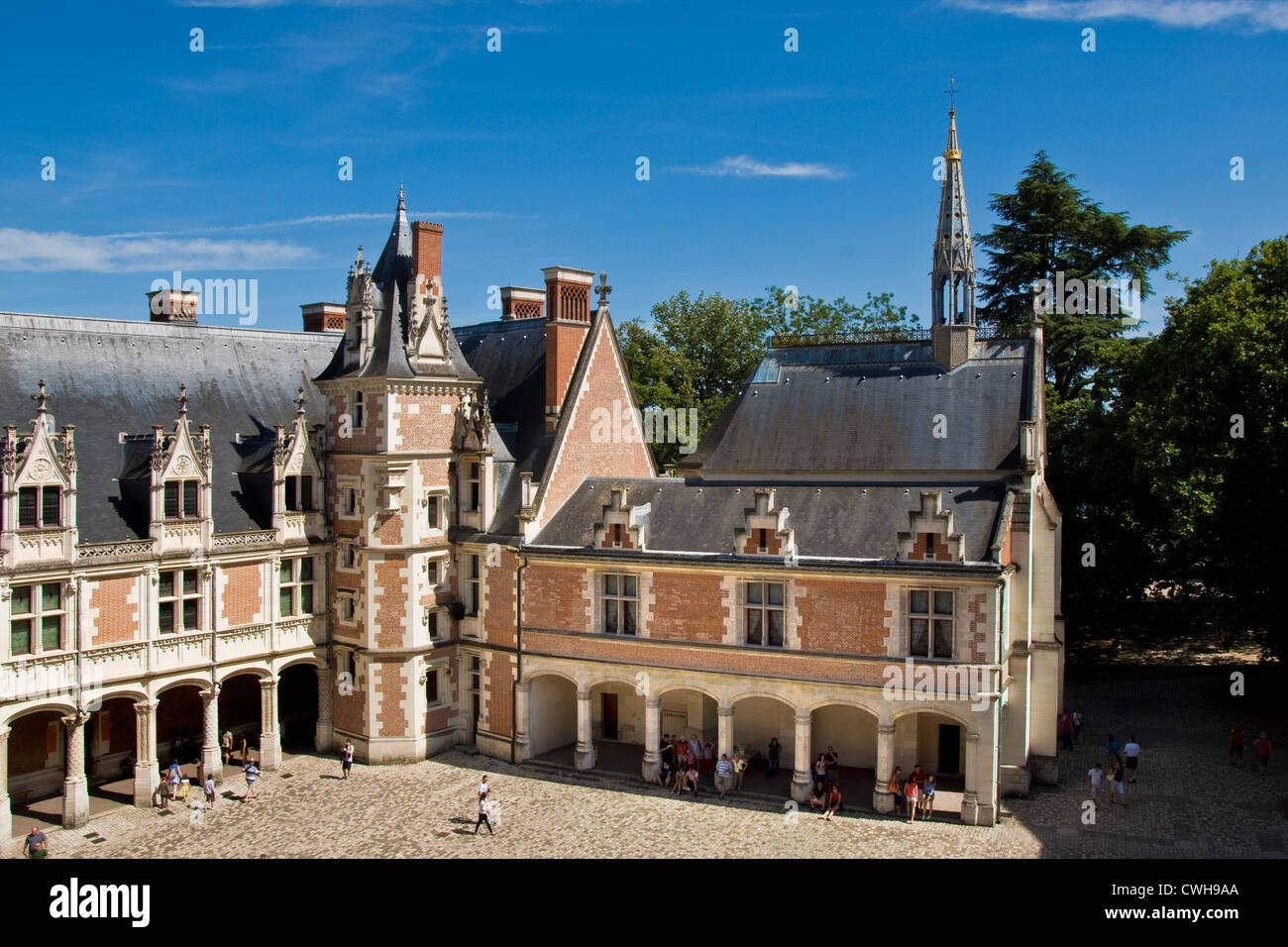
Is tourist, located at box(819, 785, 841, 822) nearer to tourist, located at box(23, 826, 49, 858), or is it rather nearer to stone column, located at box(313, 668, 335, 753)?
stone column, located at box(313, 668, 335, 753)

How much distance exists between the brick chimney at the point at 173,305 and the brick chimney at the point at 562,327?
43.1 ft

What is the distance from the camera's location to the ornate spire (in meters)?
39.1

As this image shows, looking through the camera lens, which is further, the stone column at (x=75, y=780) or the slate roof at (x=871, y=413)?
the slate roof at (x=871, y=413)

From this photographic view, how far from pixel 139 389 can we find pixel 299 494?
19.8ft

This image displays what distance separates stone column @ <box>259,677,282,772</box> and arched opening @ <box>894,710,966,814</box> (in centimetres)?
1894

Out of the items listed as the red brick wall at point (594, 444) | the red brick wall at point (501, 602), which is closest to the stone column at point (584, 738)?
the red brick wall at point (501, 602)

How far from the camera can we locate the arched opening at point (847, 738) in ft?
108

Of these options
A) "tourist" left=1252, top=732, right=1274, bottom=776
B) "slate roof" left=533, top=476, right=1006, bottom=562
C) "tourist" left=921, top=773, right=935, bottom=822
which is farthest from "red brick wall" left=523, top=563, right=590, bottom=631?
"tourist" left=1252, top=732, right=1274, bottom=776

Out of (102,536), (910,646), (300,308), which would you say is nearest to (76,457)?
(102,536)

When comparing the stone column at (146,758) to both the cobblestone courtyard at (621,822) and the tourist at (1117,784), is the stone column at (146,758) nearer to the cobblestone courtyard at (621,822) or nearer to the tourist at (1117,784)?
the cobblestone courtyard at (621,822)

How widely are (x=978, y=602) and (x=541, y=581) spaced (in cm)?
1320

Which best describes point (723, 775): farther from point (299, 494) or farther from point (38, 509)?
point (38, 509)

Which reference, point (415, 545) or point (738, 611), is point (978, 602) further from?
point (415, 545)

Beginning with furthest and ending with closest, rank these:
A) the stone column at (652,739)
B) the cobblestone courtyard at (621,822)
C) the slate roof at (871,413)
→ the slate roof at (871,413), the stone column at (652,739), the cobblestone courtyard at (621,822)
